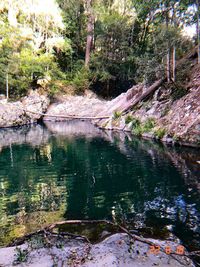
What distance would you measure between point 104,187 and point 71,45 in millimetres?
37306

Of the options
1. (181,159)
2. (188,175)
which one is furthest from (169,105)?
(188,175)

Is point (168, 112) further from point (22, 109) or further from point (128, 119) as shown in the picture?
point (22, 109)

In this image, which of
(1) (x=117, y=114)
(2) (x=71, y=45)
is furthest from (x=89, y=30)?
(1) (x=117, y=114)

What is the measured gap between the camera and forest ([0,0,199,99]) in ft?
121

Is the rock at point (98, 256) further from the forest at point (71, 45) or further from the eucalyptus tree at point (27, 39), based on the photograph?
the eucalyptus tree at point (27, 39)

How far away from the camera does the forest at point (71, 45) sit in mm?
36781

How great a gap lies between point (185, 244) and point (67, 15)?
43205mm

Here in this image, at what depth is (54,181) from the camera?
39.3 feet

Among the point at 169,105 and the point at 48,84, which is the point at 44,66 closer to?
the point at 48,84

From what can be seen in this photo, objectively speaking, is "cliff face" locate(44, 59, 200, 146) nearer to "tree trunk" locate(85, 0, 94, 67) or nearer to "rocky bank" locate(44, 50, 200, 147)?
"rocky bank" locate(44, 50, 200, 147)

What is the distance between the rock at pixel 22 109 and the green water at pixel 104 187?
1343 cm

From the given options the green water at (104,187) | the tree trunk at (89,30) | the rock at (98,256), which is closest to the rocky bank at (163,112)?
the green water at (104,187)

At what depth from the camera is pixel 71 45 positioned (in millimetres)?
44625

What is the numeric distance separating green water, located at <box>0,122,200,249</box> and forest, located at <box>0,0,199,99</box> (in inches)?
759
